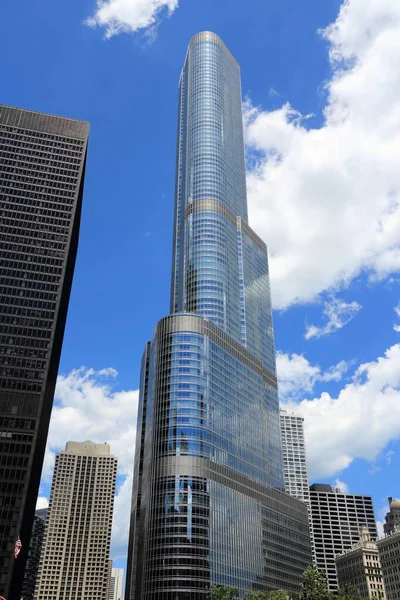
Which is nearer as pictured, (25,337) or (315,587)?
(315,587)

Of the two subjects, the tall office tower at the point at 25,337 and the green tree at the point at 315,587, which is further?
the tall office tower at the point at 25,337

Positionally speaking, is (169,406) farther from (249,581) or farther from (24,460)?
(249,581)

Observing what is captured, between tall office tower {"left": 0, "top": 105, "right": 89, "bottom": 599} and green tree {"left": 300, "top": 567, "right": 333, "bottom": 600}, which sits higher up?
tall office tower {"left": 0, "top": 105, "right": 89, "bottom": 599}

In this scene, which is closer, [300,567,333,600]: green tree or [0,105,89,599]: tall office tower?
[300,567,333,600]: green tree

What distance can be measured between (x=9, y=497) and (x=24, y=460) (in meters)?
10.1

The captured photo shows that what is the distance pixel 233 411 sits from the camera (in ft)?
632

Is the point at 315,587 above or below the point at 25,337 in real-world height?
below

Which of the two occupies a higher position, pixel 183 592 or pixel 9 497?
pixel 9 497

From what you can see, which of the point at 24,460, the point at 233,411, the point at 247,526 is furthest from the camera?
the point at 233,411

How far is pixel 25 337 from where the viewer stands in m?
175

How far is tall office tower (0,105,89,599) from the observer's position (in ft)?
500

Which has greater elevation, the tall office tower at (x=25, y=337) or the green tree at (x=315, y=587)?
the tall office tower at (x=25, y=337)

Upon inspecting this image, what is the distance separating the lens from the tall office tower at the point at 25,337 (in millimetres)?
152250

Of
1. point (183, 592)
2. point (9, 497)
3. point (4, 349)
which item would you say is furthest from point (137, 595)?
point (4, 349)
